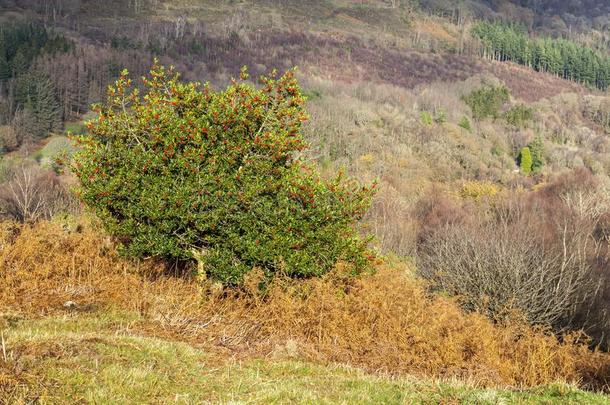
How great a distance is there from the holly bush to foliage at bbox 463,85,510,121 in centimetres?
15660

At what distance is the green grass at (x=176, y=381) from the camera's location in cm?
589

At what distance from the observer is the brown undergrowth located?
11828 millimetres

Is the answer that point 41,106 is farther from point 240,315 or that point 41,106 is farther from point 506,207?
point 240,315

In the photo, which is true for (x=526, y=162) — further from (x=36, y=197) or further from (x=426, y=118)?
(x=36, y=197)

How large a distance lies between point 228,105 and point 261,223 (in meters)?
3.84

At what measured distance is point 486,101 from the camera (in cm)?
16788

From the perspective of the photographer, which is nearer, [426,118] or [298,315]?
[298,315]

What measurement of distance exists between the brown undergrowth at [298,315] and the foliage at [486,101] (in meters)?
157

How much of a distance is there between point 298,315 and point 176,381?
7.57 metres

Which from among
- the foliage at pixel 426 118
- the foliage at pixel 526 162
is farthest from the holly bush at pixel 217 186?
the foliage at pixel 426 118

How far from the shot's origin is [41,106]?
118562 millimetres

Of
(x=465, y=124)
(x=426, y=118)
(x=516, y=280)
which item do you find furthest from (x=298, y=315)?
(x=465, y=124)

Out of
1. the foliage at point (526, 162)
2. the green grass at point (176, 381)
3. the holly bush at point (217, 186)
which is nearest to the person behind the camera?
the green grass at point (176, 381)

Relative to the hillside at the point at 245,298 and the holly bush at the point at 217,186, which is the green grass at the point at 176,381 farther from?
the holly bush at the point at 217,186
